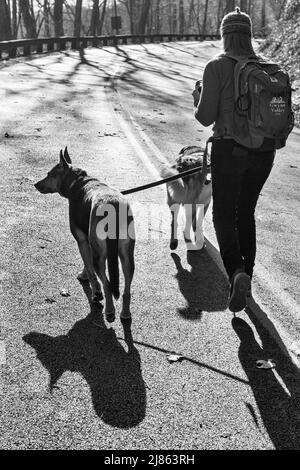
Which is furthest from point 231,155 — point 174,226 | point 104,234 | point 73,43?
point 73,43

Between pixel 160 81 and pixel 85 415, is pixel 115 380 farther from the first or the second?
pixel 160 81

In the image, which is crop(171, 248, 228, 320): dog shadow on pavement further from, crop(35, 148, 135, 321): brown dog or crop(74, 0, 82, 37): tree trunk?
crop(74, 0, 82, 37): tree trunk

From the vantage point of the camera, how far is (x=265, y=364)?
440 cm

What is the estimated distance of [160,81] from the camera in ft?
77.8

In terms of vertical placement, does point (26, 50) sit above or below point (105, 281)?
below

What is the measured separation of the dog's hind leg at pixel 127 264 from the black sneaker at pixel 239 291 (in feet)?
2.88

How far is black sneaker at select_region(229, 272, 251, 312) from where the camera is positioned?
484 centimetres

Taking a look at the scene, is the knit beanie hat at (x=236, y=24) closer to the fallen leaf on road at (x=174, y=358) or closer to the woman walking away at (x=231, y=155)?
the woman walking away at (x=231, y=155)

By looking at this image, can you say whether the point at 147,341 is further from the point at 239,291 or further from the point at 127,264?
the point at 239,291

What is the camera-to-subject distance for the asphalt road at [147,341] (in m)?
3.62

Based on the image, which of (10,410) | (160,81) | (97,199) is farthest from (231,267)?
(160,81)

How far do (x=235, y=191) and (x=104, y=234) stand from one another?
117 cm

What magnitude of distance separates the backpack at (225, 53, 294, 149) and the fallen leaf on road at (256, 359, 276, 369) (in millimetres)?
1698
